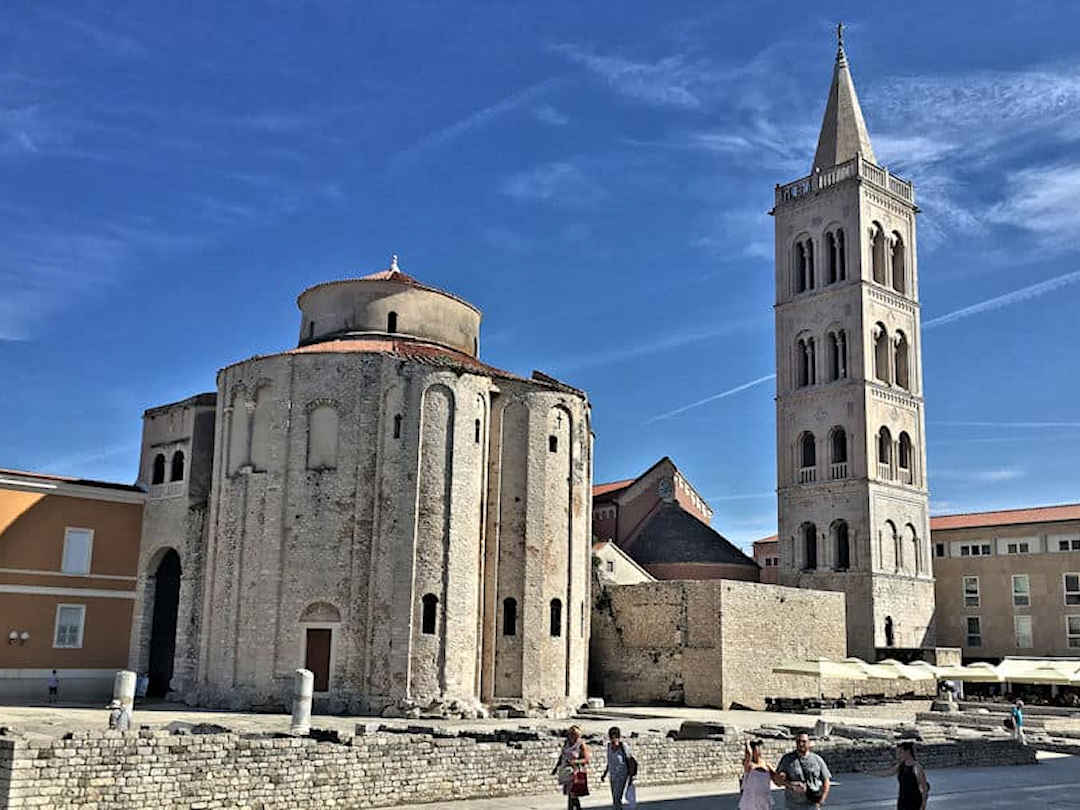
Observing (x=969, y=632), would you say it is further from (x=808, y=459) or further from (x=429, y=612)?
(x=429, y=612)

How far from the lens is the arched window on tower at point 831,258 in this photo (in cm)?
5647

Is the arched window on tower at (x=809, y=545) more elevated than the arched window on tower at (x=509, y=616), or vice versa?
the arched window on tower at (x=809, y=545)

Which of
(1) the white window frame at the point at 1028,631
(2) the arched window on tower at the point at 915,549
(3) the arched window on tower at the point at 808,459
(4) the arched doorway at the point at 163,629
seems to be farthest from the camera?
(3) the arched window on tower at the point at 808,459

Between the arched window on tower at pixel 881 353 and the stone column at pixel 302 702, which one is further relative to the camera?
the arched window on tower at pixel 881 353

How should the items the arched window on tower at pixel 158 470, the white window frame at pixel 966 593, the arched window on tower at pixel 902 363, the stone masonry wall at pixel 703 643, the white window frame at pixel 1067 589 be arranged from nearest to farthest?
the stone masonry wall at pixel 703 643 < the arched window on tower at pixel 158 470 < the white window frame at pixel 1067 589 < the white window frame at pixel 966 593 < the arched window on tower at pixel 902 363

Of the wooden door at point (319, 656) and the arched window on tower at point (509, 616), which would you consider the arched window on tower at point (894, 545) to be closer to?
the arched window on tower at point (509, 616)

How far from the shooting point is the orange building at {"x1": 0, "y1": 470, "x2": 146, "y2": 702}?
34.4 meters

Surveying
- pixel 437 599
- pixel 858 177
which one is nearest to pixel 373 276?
pixel 437 599

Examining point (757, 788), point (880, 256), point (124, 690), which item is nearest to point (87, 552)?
point (124, 690)

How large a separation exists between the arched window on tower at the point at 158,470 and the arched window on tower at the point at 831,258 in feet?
114

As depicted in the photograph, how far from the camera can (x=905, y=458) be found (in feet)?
183

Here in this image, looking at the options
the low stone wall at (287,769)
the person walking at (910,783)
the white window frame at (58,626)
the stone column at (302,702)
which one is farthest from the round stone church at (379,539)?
the person walking at (910,783)

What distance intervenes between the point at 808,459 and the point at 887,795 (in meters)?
37.2

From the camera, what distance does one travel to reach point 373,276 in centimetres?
3997
